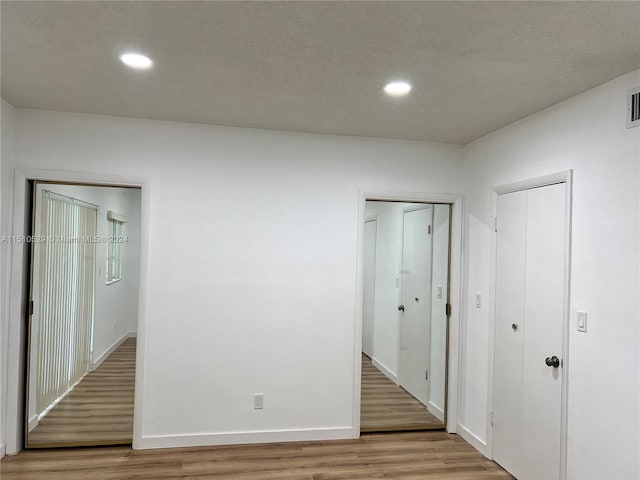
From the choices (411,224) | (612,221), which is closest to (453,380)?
(411,224)

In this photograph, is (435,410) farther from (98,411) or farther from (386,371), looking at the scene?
(98,411)

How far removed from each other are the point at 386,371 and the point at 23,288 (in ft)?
11.4

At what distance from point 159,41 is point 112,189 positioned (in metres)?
1.87

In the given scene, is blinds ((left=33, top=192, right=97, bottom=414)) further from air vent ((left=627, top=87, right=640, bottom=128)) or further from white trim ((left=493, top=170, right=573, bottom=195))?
air vent ((left=627, top=87, right=640, bottom=128))

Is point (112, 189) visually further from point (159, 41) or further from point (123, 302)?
point (159, 41)

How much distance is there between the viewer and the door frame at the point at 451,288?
11.5 feet

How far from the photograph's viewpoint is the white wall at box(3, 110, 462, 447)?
3.18 metres

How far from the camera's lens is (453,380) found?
3654mm

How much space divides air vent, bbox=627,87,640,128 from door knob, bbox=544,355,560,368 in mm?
1389

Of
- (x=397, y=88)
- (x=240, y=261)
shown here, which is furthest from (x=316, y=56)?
(x=240, y=261)

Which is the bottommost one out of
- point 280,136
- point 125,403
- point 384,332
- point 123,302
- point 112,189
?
point 125,403

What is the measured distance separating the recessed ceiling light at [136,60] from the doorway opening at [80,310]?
1.22 metres

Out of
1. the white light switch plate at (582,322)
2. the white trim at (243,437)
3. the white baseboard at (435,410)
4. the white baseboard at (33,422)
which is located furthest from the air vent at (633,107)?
the white baseboard at (33,422)

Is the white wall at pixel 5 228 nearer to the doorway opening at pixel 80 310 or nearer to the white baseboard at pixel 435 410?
the doorway opening at pixel 80 310
